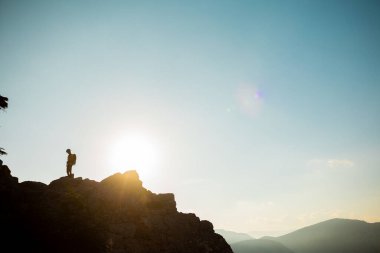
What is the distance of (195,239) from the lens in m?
28.5

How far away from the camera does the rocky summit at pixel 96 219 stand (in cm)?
2145

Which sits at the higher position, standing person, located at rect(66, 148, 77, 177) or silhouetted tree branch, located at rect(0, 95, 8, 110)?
silhouetted tree branch, located at rect(0, 95, 8, 110)

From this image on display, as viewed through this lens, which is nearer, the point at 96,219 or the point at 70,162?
the point at 96,219

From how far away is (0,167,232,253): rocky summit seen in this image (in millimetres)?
21453

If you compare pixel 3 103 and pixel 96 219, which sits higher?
pixel 3 103

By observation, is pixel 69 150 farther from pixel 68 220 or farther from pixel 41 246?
pixel 41 246

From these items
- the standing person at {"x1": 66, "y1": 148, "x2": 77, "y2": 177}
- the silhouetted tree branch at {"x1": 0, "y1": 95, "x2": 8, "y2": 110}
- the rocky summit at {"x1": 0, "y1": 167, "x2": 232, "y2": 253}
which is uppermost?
the silhouetted tree branch at {"x1": 0, "y1": 95, "x2": 8, "y2": 110}

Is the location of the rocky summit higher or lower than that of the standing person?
lower

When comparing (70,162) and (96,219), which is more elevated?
(70,162)

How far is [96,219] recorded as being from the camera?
25328 millimetres

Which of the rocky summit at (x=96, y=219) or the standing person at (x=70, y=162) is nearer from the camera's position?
the rocky summit at (x=96, y=219)

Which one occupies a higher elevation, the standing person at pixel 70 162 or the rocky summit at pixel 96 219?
the standing person at pixel 70 162

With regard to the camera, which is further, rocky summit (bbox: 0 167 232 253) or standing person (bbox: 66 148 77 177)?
standing person (bbox: 66 148 77 177)

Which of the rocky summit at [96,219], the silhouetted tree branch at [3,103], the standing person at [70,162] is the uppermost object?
the silhouetted tree branch at [3,103]
